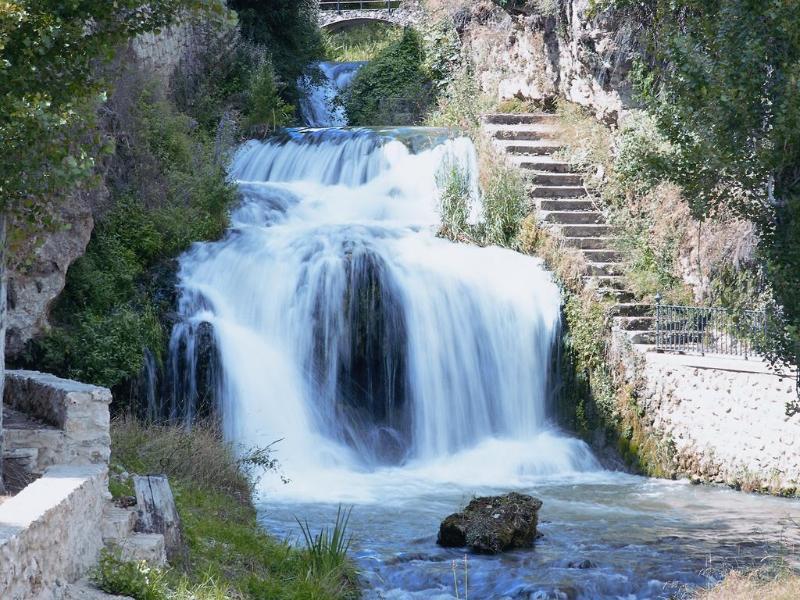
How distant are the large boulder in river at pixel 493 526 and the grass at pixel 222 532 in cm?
128

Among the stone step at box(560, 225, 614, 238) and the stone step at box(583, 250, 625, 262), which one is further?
the stone step at box(560, 225, 614, 238)

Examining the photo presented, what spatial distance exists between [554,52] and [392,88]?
668 centimetres

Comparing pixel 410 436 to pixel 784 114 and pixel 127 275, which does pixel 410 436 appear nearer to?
pixel 127 275


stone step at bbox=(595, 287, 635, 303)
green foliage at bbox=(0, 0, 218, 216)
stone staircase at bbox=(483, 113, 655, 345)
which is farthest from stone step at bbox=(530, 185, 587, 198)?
green foliage at bbox=(0, 0, 218, 216)

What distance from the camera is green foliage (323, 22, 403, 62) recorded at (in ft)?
124

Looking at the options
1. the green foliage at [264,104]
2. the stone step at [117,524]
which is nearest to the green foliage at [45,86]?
the stone step at [117,524]

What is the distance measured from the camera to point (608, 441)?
18.1m

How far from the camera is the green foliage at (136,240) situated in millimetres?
16375

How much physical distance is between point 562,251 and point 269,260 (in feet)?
16.6

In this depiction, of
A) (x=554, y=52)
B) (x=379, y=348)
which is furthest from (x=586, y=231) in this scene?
(x=554, y=52)

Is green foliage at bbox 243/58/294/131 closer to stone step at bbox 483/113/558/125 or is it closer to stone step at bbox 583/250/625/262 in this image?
stone step at bbox 483/113/558/125

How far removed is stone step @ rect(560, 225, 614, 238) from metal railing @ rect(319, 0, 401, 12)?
21426mm

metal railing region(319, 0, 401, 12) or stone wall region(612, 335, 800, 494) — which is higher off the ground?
metal railing region(319, 0, 401, 12)

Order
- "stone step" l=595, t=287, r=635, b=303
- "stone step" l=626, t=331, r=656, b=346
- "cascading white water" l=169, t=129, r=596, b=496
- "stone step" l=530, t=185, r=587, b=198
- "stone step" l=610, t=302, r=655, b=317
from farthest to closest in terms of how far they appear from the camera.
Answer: "stone step" l=530, t=185, r=587, b=198, "stone step" l=595, t=287, r=635, b=303, "stone step" l=610, t=302, r=655, b=317, "stone step" l=626, t=331, r=656, b=346, "cascading white water" l=169, t=129, r=596, b=496
